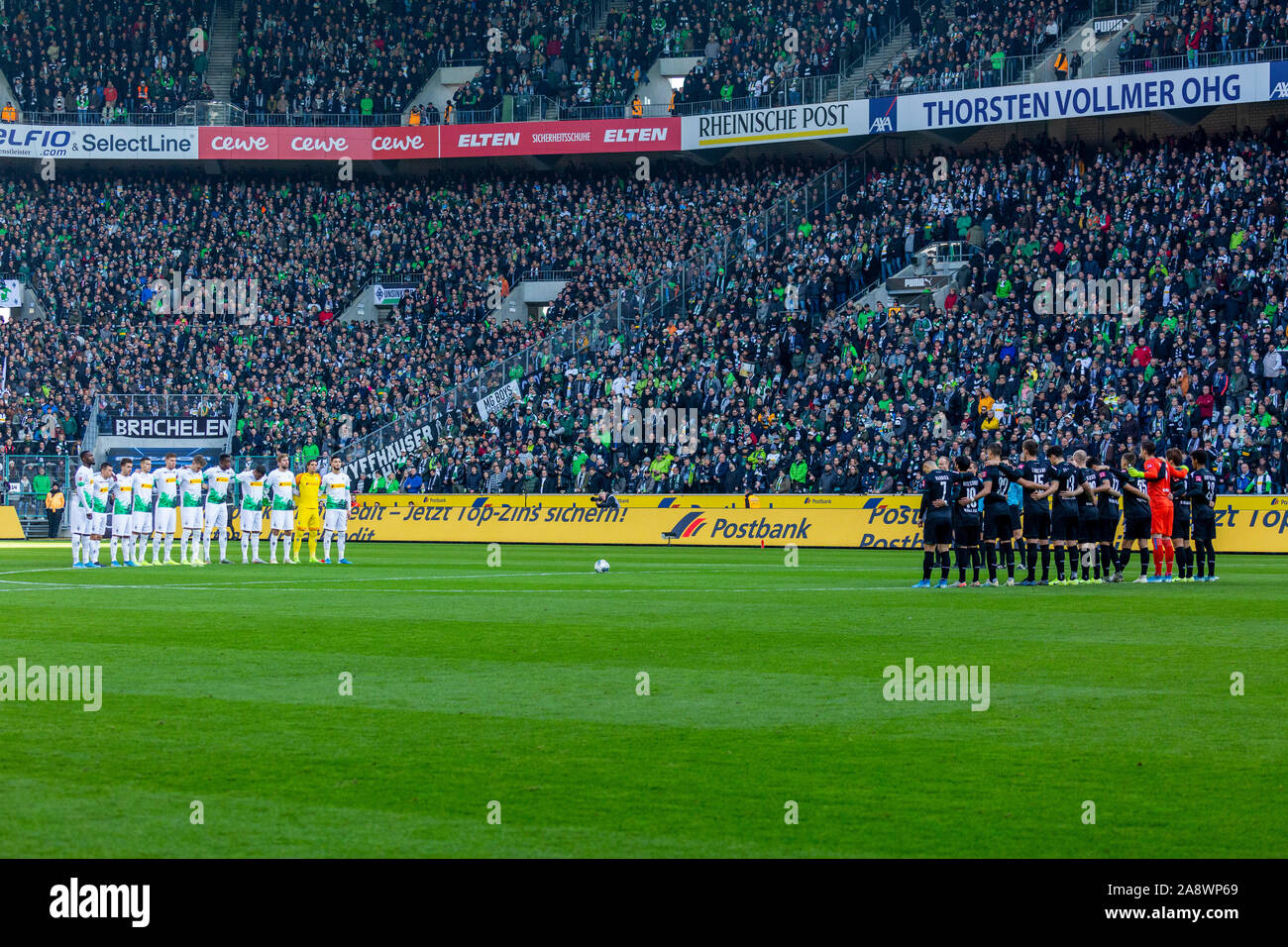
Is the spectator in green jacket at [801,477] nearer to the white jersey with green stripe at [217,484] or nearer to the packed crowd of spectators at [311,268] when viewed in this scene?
the packed crowd of spectators at [311,268]

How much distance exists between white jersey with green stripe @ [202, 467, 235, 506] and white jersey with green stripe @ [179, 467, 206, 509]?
230 mm

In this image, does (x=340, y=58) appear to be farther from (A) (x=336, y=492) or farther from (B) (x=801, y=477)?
(A) (x=336, y=492)

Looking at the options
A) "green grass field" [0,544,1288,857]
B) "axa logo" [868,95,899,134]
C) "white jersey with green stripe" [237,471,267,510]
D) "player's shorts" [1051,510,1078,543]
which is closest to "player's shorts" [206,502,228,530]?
"white jersey with green stripe" [237,471,267,510]

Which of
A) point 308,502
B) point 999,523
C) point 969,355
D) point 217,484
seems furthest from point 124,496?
point 969,355

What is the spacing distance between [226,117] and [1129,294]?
35731mm

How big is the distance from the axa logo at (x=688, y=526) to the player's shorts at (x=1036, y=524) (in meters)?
15.3

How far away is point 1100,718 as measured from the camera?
10.9m

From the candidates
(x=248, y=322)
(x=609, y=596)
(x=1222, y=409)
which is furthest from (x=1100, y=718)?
(x=248, y=322)

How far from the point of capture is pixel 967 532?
76.6 ft

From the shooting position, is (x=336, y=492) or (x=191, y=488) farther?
(x=336, y=492)

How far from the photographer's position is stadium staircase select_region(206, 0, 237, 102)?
63.0 m

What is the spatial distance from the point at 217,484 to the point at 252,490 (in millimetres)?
699
